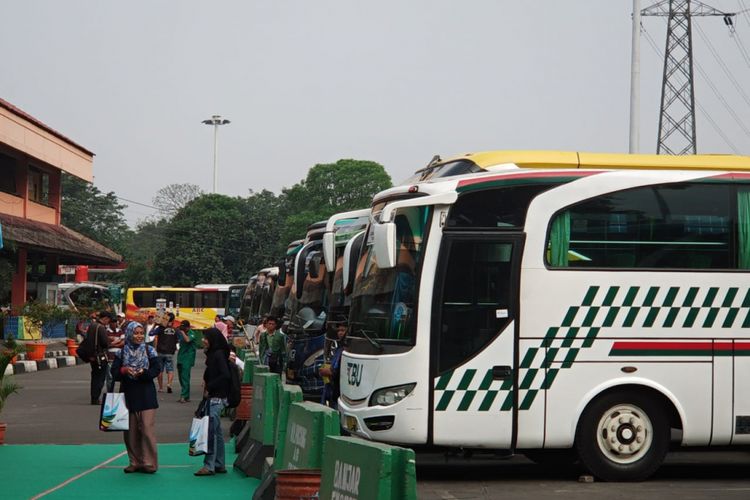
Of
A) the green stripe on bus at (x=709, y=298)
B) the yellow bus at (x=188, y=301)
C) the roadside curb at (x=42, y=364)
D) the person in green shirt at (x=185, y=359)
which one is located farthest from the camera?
the yellow bus at (x=188, y=301)

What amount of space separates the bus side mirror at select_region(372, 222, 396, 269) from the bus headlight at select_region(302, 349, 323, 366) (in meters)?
9.44

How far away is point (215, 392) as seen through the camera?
44.2 ft

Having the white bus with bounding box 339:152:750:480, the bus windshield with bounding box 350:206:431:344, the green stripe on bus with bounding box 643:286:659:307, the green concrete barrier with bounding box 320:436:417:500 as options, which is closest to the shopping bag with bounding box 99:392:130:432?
the white bus with bounding box 339:152:750:480

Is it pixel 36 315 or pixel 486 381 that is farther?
pixel 36 315

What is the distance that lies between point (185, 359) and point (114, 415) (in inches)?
439

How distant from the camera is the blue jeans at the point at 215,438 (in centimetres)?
1331

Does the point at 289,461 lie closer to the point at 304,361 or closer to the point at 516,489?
the point at 516,489

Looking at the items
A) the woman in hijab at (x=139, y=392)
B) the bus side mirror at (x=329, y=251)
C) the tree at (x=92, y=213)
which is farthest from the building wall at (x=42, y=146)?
the tree at (x=92, y=213)

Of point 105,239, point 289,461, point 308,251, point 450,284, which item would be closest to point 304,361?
point 308,251

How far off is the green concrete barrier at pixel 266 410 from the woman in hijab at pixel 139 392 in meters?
1.19

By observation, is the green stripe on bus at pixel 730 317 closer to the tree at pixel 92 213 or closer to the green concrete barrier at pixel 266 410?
the green concrete barrier at pixel 266 410

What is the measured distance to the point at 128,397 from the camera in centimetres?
1378

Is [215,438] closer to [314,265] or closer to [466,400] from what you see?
[466,400]

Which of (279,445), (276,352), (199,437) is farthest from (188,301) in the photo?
(279,445)
